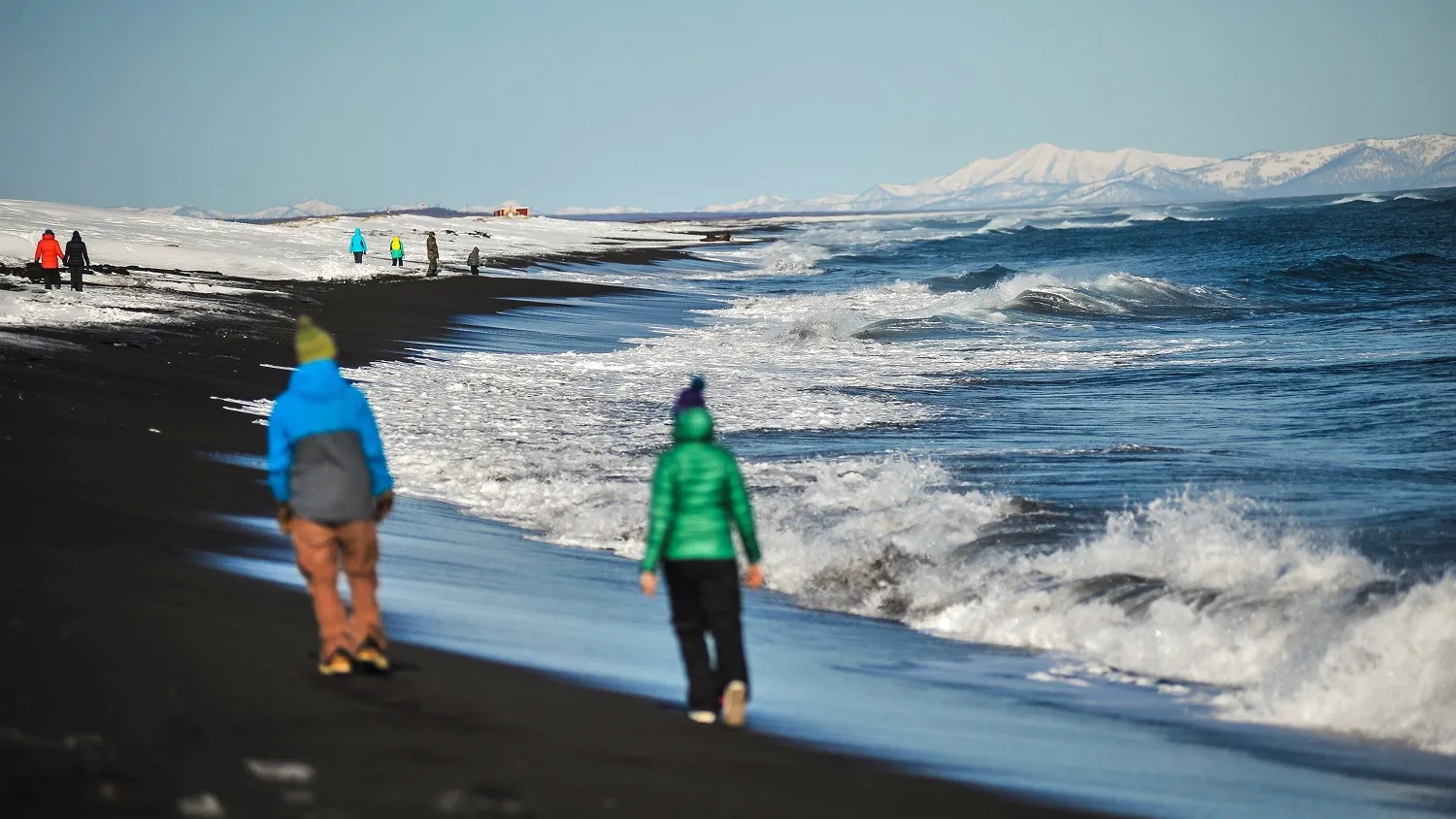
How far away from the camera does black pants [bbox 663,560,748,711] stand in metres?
5.61

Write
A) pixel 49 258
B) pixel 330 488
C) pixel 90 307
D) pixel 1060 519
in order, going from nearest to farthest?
pixel 330 488 < pixel 1060 519 < pixel 90 307 < pixel 49 258

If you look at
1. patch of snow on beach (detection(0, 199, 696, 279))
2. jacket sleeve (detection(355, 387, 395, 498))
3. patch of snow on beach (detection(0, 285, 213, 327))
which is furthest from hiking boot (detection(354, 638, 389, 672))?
patch of snow on beach (detection(0, 199, 696, 279))

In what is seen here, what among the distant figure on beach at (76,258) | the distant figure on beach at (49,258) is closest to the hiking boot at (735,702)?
the distant figure on beach at (49,258)

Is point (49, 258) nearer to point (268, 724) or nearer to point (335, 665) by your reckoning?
point (335, 665)

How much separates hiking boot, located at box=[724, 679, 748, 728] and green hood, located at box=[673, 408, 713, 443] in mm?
994

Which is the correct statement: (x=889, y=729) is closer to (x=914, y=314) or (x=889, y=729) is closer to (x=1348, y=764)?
(x=1348, y=764)

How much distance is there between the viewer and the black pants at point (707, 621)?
221 inches

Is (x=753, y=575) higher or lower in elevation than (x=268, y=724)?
higher

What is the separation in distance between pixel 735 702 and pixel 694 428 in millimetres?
1118

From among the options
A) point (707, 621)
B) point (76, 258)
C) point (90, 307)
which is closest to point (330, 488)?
point (707, 621)

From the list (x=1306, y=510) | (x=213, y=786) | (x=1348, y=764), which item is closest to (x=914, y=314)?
(x=1306, y=510)

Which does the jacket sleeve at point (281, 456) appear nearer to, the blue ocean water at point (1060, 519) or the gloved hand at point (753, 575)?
the blue ocean water at point (1060, 519)

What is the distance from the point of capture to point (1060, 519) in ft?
35.0

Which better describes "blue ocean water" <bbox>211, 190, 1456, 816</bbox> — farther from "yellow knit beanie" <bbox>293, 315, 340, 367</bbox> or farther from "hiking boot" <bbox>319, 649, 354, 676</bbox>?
"yellow knit beanie" <bbox>293, 315, 340, 367</bbox>
